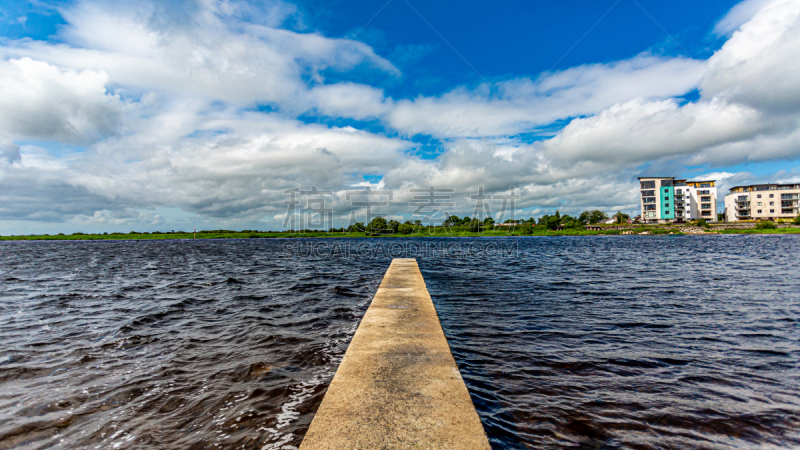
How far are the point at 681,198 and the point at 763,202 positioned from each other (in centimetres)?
2003

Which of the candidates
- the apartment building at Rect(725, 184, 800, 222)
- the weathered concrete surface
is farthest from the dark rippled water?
the apartment building at Rect(725, 184, 800, 222)

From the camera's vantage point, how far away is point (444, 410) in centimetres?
326

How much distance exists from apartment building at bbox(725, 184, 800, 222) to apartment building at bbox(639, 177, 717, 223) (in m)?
5.21

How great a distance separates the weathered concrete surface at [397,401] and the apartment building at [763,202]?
440 feet

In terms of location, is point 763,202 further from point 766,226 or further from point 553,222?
point 553,222

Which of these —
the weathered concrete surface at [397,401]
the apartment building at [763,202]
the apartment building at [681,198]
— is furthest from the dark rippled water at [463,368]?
the apartment building at [763,202]

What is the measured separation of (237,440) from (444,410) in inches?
85.4

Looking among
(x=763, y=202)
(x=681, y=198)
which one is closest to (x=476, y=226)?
(x=681, y=198)

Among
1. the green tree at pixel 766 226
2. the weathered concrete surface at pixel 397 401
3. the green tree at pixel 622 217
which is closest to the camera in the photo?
the weathered concrete surface at pixel 397 401

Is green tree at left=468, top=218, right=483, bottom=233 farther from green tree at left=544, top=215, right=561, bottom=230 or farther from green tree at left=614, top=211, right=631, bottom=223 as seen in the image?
green tree at left=614, top=211, right=631, bottom=223

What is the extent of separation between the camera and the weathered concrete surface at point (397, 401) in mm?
2816

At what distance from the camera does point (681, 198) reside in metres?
101

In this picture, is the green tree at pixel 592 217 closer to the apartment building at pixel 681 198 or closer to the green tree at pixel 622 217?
the green tree at pixel 622 217

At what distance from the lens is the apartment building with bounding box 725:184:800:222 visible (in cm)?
9381
